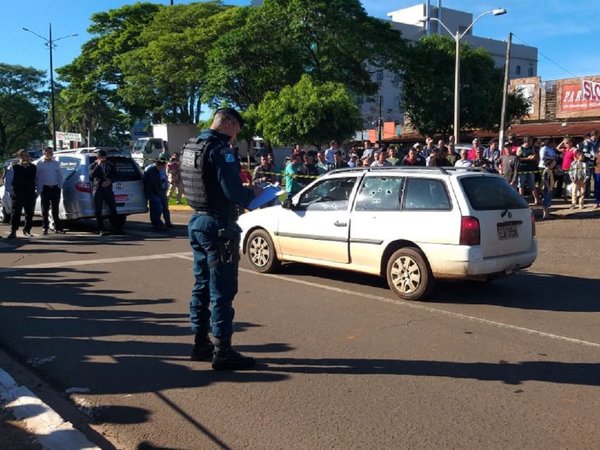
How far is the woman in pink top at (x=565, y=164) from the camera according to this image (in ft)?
52.5

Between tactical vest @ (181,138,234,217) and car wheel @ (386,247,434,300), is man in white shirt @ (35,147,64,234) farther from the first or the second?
tactical vest @ (181,138,234,217)

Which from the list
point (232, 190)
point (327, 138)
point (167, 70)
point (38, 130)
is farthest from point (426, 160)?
point (38, 130)

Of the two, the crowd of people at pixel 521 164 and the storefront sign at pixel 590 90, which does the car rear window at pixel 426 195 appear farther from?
the storefront sign at pixel 590 90

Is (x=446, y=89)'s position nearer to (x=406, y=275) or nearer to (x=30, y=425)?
(x=406, y=275)

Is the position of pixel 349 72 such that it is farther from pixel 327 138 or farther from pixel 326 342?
pixel 326 342

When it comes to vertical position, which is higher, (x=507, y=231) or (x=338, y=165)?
(x=338, y=165)

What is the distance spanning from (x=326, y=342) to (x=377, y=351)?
51cm

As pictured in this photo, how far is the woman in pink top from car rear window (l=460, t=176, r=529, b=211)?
9231 mm

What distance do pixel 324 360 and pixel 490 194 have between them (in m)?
3.46

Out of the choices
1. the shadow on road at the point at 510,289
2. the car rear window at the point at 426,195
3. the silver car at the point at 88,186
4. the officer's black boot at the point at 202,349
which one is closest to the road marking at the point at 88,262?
the shadow on road at the point at 510,289

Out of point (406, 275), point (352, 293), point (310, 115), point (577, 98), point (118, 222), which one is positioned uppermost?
point (577, 98)

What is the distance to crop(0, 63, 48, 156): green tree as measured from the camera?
75.6 metres

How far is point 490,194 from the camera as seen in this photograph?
750 cm

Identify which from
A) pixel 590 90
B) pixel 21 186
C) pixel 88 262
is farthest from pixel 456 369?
pixel 590 90
